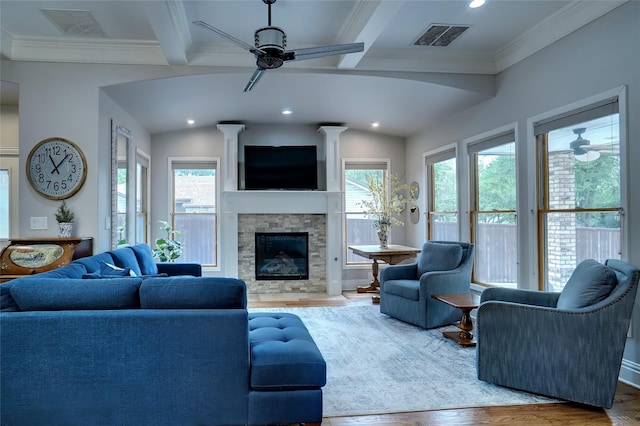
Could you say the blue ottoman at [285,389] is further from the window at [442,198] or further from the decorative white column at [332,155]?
the decorative white column at [332,155]

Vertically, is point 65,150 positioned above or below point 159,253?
above

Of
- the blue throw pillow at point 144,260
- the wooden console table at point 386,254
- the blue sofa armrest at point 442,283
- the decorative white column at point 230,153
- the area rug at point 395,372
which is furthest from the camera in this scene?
the decorative white column at point 230,153

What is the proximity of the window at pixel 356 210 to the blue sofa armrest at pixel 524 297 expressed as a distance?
3934 millimetres

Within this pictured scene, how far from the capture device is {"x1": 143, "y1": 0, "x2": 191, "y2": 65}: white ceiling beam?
11.1 feet

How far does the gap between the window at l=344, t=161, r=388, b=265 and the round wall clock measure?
A: 13.7 ft

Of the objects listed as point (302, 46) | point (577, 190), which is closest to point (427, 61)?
point (302, 46)

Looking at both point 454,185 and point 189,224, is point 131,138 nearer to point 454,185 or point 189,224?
point 189,224

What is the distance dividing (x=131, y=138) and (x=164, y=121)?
2.41 ft

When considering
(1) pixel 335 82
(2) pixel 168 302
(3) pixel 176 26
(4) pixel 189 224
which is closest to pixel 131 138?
(4) pixel 189 224

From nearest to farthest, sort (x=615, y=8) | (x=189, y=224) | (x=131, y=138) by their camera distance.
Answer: (x=615, y=8), (x=131, y=138), (x=189, y=224)

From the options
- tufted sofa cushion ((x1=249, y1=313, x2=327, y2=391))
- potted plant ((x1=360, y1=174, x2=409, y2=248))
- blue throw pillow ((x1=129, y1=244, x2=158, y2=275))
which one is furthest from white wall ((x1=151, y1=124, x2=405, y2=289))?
tufted sofa cushion ((x1=249, y1=313, x2=327, y2=391))

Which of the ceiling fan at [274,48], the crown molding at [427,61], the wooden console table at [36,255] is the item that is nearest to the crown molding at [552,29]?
the crown molding at [427,61]

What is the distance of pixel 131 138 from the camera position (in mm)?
5641

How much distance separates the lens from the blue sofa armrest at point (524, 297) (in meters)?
3.38
